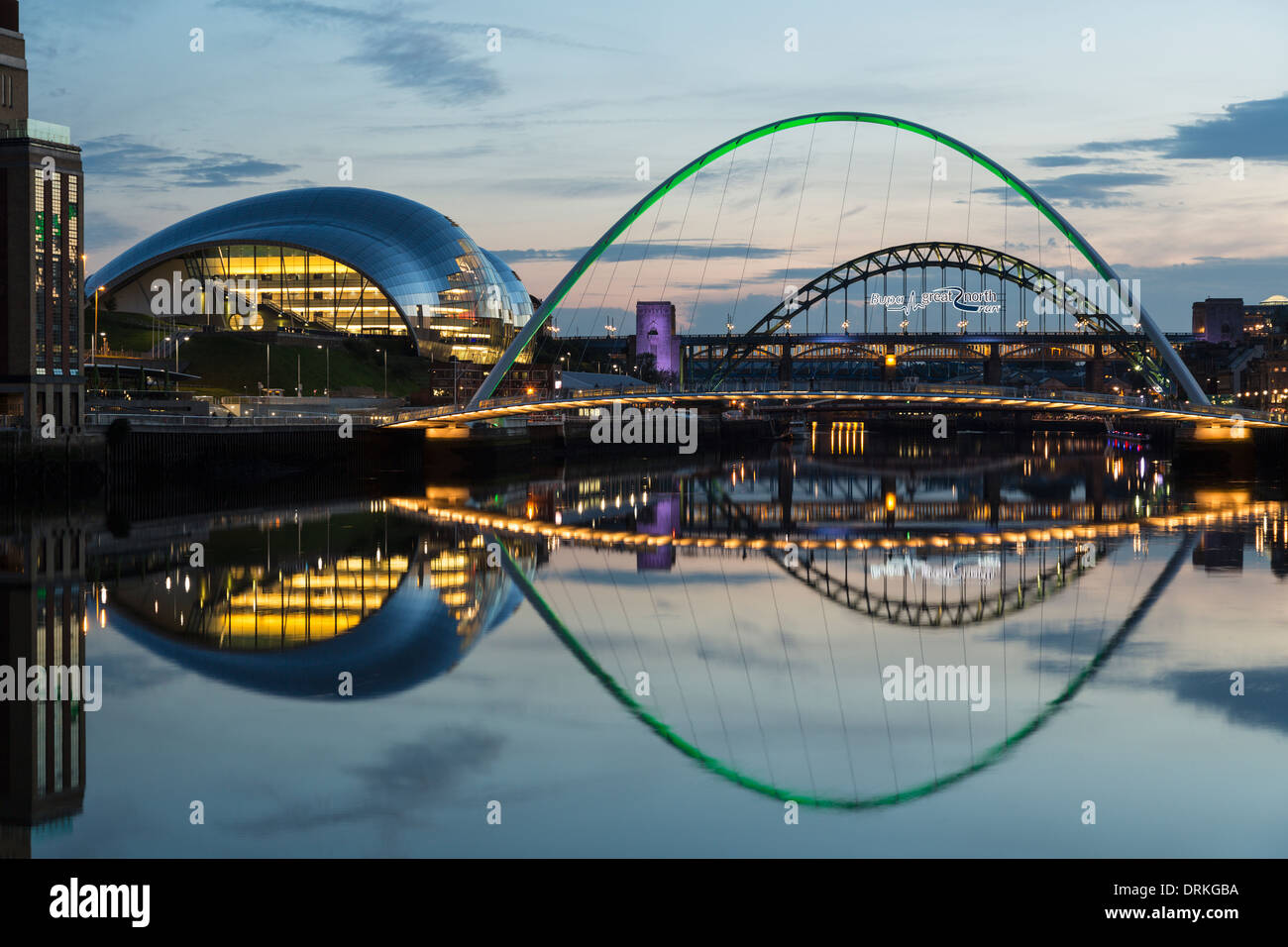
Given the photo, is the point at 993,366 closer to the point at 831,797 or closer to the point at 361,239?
the point at 361,239

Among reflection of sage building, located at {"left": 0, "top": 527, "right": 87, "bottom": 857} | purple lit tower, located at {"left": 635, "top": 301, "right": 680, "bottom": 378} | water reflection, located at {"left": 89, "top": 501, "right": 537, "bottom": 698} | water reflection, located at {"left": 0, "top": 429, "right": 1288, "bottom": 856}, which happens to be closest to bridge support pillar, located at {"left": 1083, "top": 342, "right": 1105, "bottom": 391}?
purple lit tower, located at {"left": 635, "top": 301, "right": 680, "bottom": 378}

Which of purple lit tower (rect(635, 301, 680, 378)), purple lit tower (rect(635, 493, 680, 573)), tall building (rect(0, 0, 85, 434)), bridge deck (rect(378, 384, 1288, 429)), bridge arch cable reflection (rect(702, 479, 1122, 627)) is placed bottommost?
bridge arch cable reflection (rect(702, 479, 1122, 627))

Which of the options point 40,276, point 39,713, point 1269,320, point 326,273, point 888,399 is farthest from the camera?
point 1269,320

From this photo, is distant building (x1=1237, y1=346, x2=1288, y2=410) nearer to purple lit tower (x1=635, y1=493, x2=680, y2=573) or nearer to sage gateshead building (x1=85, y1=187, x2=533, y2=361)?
sage gateshead building (x1=85, y1=187, x2=533, y2=361)

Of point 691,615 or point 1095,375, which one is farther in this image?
point 1095,375

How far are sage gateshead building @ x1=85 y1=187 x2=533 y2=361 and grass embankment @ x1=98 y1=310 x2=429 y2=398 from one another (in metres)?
4.65

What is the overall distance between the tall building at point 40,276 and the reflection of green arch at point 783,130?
1714cm

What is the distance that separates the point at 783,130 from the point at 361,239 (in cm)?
3892

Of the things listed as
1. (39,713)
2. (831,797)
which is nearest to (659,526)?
(39,713)

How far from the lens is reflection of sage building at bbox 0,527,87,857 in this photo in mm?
11211

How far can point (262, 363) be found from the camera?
234 feet

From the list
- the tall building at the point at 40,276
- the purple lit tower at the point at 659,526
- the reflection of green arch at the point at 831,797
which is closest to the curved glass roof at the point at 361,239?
the purple lit tower at the point at 659,526
